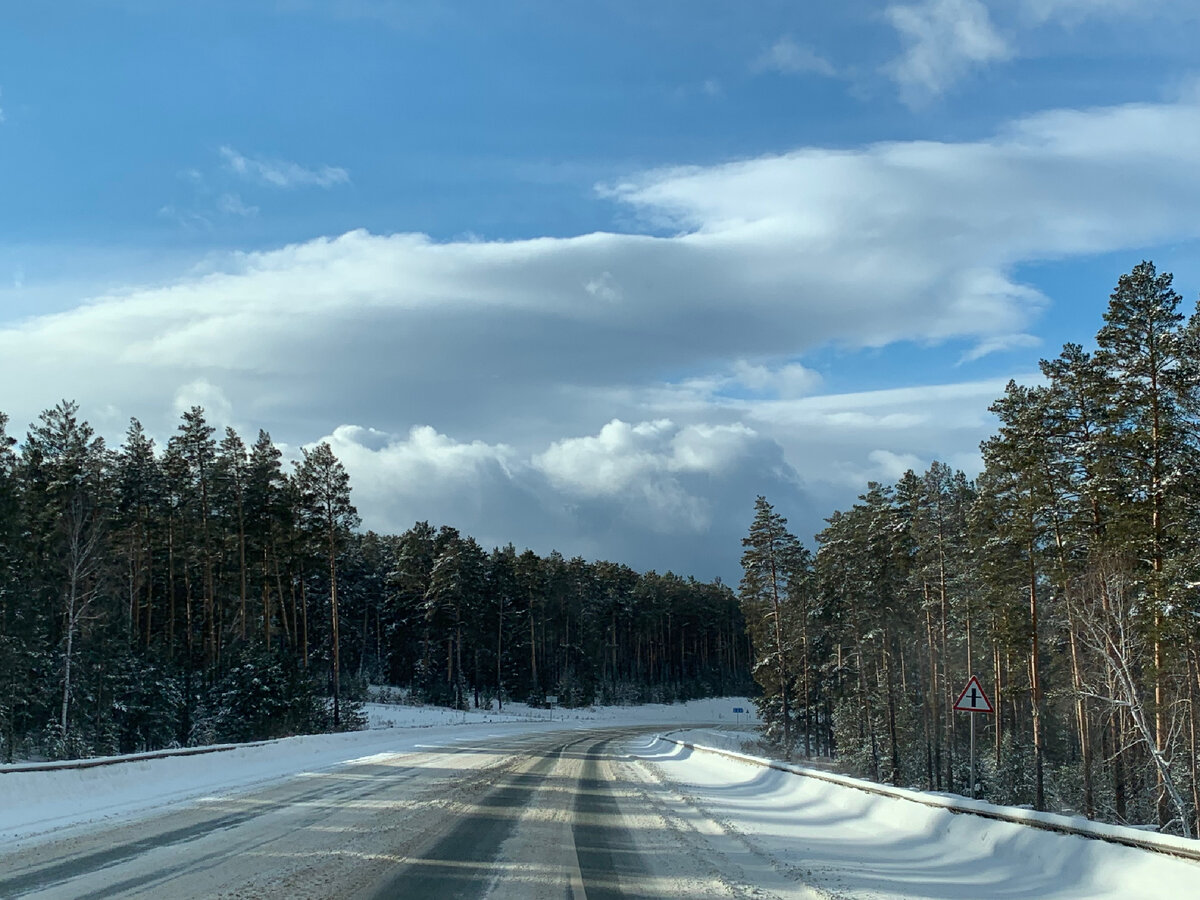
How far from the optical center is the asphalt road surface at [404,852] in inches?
343

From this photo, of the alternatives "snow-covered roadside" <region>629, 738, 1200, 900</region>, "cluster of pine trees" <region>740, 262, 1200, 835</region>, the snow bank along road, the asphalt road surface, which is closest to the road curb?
the snow bank along road

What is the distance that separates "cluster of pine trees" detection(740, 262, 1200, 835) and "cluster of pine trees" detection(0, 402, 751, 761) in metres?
28.6

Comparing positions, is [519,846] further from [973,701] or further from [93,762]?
[973,701]

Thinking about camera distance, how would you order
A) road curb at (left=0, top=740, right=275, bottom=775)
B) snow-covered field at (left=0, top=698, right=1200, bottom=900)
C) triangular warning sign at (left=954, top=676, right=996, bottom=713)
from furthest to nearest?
1. triangular warning sign at (left=954, top=676, right=996, bottom=713)
2. road curb at (left=0, top=740, right=275, bottom=775)
3. snow-covered field at (left=0, top=698, right=1200, bottom=900)

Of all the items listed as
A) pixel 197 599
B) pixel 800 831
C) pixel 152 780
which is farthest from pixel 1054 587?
pixel 197 599

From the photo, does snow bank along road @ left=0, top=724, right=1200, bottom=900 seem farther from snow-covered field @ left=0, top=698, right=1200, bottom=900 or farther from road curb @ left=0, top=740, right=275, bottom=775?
road curb @ left=0, top=740, right=275, bottom=775

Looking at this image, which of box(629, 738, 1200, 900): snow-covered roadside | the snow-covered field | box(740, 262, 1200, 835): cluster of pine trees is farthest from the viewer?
box(740, 262, 1200, 835): cluster of pine trees

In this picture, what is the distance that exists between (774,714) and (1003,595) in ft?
142

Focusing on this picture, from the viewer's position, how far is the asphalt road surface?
28.6ft

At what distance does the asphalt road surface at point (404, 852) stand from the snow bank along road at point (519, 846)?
1.5 inches

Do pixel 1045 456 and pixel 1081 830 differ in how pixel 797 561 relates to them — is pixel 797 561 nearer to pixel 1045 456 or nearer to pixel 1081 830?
pixel 1045 456

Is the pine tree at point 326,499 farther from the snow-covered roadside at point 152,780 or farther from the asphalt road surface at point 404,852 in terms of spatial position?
the asphalt road surface at point 404,852

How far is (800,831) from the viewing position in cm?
1435

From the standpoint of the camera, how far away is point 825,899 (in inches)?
352
